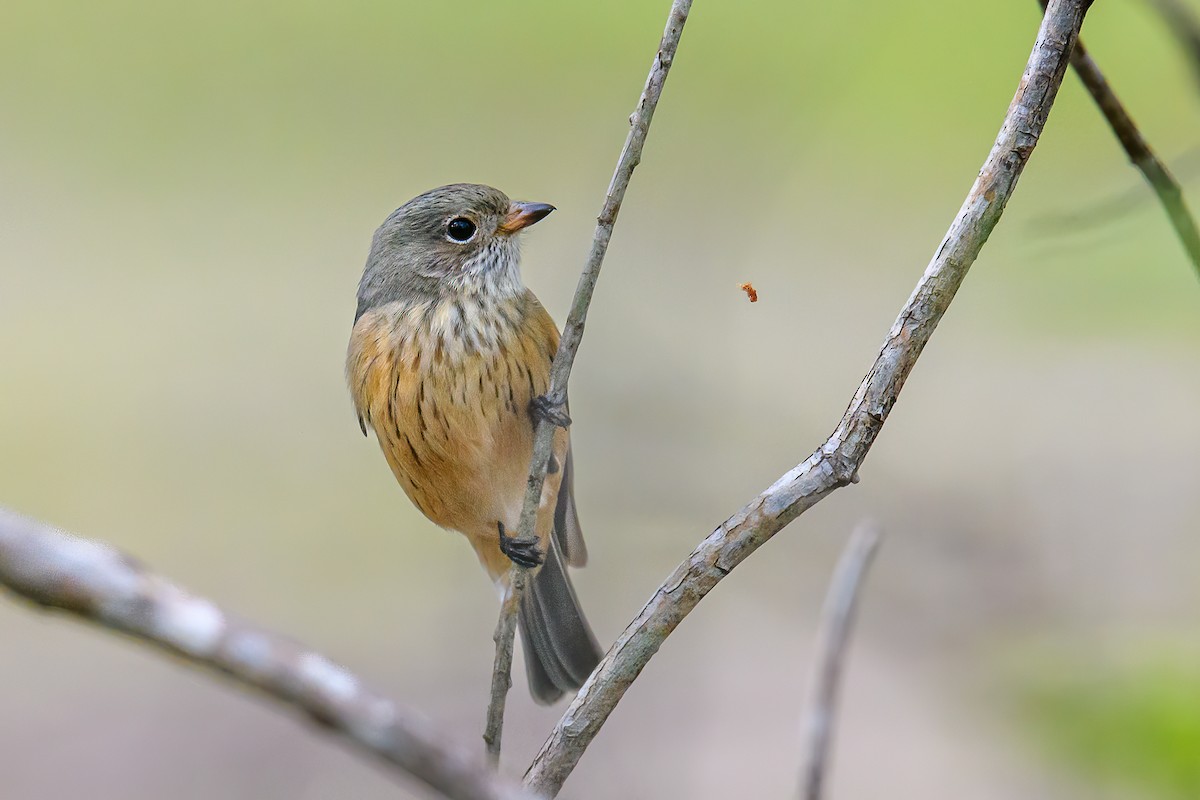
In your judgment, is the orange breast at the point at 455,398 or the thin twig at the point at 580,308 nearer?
the thin twig at the point at 580,308

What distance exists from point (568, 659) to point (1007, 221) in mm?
3467

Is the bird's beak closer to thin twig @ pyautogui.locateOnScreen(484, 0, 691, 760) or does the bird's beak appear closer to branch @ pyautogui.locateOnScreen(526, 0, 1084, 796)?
thin twig @ pyautogui.locateOnScreen(484, 0, 691, 760)

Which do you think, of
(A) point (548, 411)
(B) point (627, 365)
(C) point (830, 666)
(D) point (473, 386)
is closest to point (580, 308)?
(A) point (548, 411)

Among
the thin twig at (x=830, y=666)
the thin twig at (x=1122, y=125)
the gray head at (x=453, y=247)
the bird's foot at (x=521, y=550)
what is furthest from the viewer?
the gray head at (x=453, y=247)

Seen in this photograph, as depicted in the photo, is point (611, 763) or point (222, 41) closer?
point (611, 763)

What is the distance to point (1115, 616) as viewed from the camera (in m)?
4.46

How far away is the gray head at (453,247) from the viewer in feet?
12.2

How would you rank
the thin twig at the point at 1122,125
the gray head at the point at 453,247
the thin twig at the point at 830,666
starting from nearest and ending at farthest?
1. the thin twig at the point at 830,666
2. the thin twig at the point at 1122,125
3. the gray head at the point at 453,247

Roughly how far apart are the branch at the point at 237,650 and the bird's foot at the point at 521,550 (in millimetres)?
1789

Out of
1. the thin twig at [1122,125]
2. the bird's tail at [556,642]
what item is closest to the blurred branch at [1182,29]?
the thin twig at [1122,125]

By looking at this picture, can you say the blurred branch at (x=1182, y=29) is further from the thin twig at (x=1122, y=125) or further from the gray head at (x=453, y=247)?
the gray head at (x=453, y=247)

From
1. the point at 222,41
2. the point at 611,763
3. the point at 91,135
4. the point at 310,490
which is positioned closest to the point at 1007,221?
the point at 611,763

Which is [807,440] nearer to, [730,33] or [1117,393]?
[1117,393]

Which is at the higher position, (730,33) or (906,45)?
(730,33)
